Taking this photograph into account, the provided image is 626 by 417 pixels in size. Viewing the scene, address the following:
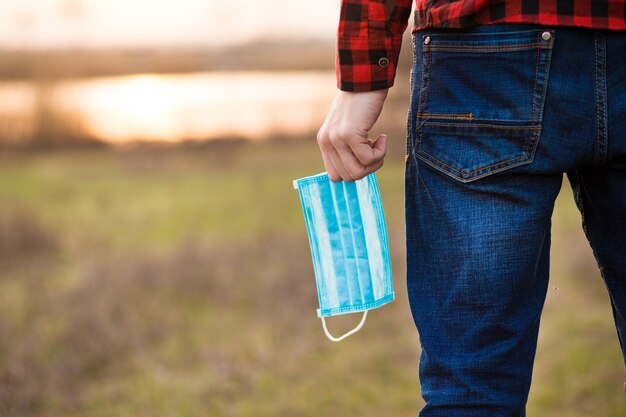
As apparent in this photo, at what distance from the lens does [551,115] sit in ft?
3.39

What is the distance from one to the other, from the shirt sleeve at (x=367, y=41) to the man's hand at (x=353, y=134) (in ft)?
0.06

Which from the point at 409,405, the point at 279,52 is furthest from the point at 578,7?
the point at 279,52

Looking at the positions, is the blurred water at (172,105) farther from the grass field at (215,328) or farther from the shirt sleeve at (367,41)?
the shirt sleeve at (367,41)

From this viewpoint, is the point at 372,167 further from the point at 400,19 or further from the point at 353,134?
the point at 400,19

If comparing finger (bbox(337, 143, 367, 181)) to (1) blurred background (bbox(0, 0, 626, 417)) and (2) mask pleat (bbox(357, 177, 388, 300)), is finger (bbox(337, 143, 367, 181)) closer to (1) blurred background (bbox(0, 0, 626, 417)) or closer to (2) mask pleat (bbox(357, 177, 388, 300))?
(2) mask pleat (bbox(357, 177, 388, 300))

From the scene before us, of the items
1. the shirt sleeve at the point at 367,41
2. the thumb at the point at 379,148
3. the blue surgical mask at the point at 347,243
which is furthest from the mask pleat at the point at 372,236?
the shirt sleeve at the point at 367,41

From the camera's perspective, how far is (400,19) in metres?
1.16

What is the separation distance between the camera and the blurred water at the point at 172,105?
1320 centimetres

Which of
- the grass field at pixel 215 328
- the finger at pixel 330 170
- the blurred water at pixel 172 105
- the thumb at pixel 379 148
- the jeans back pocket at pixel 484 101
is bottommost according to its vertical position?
the blurred water at pixel 172 105

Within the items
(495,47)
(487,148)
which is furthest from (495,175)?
(495,47)

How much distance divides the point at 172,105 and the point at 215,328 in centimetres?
1399

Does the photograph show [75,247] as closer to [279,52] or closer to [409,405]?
[409,405]

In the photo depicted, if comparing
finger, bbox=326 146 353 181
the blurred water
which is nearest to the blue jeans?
finger, bbox=326 146 353 181

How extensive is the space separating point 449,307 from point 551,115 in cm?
32
